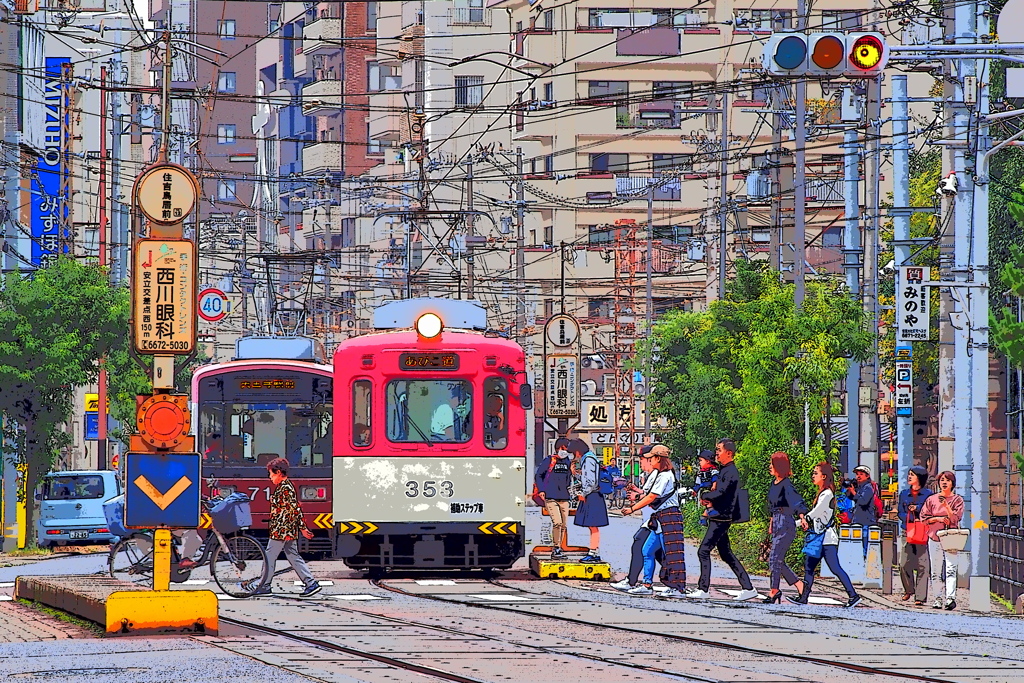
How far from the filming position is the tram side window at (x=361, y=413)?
2406 cm

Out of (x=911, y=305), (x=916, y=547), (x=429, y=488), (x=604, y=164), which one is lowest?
(x=916, y=547)

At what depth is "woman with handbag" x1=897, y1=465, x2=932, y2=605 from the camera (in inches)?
841

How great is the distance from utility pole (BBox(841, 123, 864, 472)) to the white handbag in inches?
552

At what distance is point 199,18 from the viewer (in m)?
126

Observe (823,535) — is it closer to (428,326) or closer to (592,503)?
(592,503)

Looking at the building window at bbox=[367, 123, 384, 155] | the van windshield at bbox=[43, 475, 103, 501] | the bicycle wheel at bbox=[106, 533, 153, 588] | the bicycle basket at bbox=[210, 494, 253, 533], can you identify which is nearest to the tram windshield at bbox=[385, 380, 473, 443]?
the bicycle basket at bbox=[210, 494, 253, 533]

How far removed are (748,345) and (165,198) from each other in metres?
22.0

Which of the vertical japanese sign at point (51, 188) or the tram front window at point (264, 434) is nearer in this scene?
the tram front window at point (264, 434)

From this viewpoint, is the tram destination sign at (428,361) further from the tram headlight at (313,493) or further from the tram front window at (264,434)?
the tram headlight at (313,493)

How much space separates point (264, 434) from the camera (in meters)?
26.5

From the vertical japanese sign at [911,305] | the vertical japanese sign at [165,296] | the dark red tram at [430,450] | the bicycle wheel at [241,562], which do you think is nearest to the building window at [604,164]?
the vertical japanese sign at [911,305]

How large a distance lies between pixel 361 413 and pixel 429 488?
135 cm

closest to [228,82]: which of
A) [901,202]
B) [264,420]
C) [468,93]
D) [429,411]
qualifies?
[468,93]

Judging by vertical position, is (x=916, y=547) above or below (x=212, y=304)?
below
